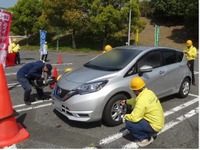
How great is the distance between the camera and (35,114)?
6492 mm

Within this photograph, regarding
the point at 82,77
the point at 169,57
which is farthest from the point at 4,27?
the point at 169,57

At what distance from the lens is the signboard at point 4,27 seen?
6.35m

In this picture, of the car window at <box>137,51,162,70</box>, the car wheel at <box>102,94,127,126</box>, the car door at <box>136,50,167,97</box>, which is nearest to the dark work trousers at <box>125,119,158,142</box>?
the car wheel at <box>102,94,127,126</box>

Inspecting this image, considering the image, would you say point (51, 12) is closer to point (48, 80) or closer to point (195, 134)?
point (48, 80)

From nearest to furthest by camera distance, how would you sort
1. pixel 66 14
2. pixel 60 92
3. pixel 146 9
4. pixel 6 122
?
pixel 6 122 < pixel 60 92 < pixel 66 14 < pixel 146 9

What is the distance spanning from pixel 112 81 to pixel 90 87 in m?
0.46

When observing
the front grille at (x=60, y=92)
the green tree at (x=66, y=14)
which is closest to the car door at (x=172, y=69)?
the front grille at (x=60, y=92)

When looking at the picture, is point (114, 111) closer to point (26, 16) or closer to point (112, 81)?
point (112, 81)

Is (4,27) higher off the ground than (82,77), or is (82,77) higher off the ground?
(4,27)

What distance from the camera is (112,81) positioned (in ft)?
18.2

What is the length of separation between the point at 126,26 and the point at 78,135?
87.8ft

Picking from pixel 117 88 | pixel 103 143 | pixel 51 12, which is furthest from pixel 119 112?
pixel 51 12

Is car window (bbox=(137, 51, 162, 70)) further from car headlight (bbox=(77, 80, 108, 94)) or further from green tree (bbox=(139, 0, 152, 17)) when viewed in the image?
green tree (bbox=(139, 0, 152, 17))

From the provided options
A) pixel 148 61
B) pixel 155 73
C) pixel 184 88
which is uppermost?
pixel 148 61
